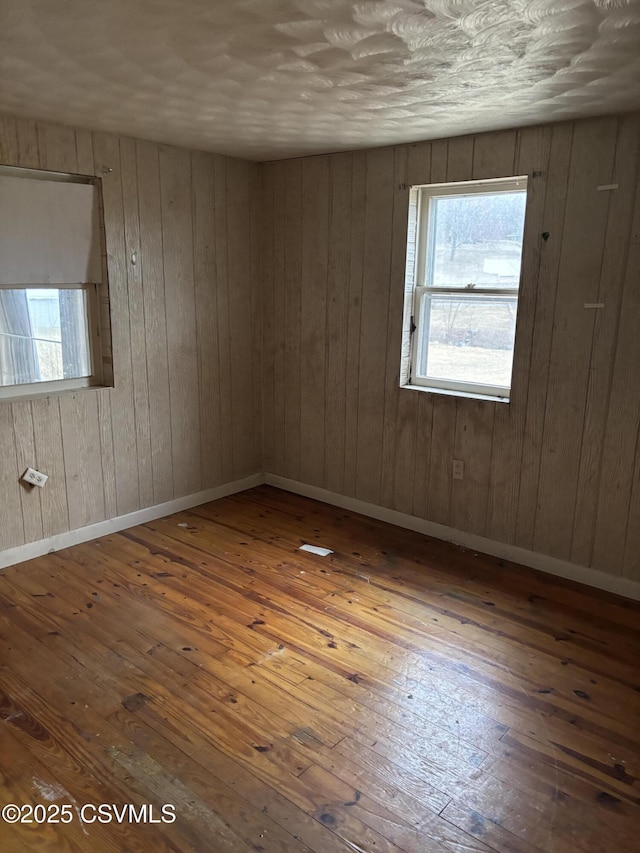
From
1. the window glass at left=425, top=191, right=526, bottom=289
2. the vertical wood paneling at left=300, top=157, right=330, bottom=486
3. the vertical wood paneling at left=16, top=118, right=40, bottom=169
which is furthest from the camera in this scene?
the vertical wood paneling at left=300, top=157, right=330, bottom=486

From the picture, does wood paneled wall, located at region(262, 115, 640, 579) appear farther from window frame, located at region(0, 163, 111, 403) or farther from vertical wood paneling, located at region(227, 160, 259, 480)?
window frame, located at region(0, 163, 111, 403)

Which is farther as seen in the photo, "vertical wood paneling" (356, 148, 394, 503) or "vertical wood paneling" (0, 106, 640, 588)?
"vertical wood paneling" (356, 148, 394, 503)

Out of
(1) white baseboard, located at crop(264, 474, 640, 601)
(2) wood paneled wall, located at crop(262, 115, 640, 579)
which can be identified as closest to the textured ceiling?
(2) wood paneled wall, located at crop(262, 115, 640, 579)

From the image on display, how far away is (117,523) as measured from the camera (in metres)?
3.82

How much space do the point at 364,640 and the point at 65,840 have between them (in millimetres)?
1347

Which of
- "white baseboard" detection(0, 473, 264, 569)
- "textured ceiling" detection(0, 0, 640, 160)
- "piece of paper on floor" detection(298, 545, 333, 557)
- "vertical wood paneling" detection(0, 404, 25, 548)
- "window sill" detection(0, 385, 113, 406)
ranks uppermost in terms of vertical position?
"textured ceiling" detection(0, 0, 640, 160)

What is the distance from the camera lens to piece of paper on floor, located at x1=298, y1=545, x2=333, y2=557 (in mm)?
3578

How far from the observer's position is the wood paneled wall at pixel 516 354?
297 cm

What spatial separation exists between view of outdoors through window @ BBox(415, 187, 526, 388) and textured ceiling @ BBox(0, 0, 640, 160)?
46 cm

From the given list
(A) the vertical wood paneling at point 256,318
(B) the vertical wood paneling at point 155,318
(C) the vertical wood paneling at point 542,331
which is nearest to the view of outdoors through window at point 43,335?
(B) the vertical wood paneling at point 155,318

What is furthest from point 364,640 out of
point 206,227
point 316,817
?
point 206,227

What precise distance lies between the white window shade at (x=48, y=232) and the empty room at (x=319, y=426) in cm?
2

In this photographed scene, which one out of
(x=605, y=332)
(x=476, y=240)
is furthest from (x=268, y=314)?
(x=605, y=332)

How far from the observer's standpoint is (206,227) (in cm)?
403
